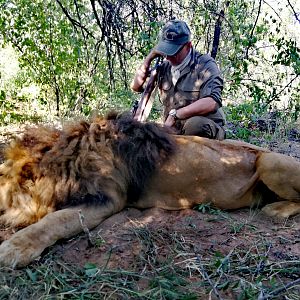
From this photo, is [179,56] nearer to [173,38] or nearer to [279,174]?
[173,38]

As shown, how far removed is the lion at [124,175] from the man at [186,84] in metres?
0.59

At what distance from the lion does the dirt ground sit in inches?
4.5

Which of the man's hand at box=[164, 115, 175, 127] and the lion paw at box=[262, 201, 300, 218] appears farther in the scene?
the man's hand at box=[164, 115, 175, 127]

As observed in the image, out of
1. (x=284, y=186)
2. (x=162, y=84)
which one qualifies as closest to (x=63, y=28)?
(x=162, y=84)

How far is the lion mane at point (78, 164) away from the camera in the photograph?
11.3 ft

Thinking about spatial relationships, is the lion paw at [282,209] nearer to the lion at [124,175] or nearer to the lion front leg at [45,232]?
the lion at [124,175]

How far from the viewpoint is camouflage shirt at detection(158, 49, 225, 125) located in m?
4.73

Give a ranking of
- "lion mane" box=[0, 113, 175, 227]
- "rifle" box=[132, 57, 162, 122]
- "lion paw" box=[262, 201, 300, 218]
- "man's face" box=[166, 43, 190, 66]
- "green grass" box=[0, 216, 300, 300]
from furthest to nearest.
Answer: "man's face" box=[166, 43, 190, 66] < "rifle" box=[132, 57, 162, 122] < "lion paw" box=[262, 201, 300, 218] < "lion mane" box=[0, 113, 175, 227] < "green grass" box=[0, 216, 300, 300]

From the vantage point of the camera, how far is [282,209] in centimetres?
390

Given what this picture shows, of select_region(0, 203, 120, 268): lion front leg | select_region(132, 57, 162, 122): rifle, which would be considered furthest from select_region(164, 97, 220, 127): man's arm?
select_region(0, 203, 120, 268): lion front leg

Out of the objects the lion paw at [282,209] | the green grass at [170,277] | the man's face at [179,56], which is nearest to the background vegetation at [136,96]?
the green grass at [170,277]

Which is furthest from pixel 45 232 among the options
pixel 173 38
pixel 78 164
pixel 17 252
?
pixel 173 38

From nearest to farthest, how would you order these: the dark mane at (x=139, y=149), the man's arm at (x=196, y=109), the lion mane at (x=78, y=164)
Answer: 1. the lion mane at (x=78, y=164)
2. the dark mane at (x=139, y=149)
3. the man's arm at (x=196, y=109)

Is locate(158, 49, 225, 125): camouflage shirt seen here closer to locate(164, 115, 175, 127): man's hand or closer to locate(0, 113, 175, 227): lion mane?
locate(164, 115, 175, 127): man's hand
